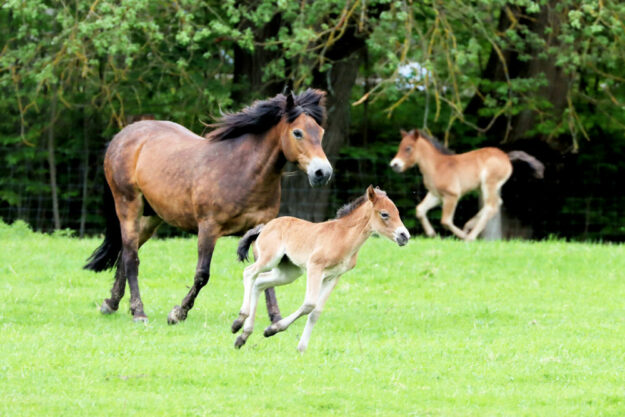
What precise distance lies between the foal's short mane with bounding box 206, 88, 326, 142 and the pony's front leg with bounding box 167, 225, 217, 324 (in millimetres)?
1058

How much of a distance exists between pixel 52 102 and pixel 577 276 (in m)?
12.2

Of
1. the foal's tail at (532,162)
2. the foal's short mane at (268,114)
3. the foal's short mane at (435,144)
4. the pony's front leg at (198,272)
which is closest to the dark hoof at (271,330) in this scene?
the pony's front leg at (198,272)

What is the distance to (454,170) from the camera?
1948 centimetres

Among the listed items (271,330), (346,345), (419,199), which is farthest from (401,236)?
(419,199)

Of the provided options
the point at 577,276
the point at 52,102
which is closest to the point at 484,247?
the point at 577,276

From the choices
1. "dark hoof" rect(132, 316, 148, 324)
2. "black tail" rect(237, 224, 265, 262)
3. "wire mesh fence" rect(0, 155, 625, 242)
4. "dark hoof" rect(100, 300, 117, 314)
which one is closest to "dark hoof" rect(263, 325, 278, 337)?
"black tail" rect(237, 224, 265, 262)

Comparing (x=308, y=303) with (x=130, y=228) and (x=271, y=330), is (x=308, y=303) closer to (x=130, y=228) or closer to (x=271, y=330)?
(x=271, y=330)

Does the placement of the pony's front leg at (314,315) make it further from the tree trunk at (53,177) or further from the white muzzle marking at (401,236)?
the tree trunk at (53,177)

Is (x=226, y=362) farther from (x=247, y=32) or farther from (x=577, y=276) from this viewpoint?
(x=247, y=32)

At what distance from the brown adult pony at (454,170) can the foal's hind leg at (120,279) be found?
28.0 ft

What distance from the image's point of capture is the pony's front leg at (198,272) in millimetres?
9938

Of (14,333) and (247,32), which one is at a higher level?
(247,32)

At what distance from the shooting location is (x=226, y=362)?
7.88 meters

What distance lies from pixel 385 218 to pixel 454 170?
1151cm
